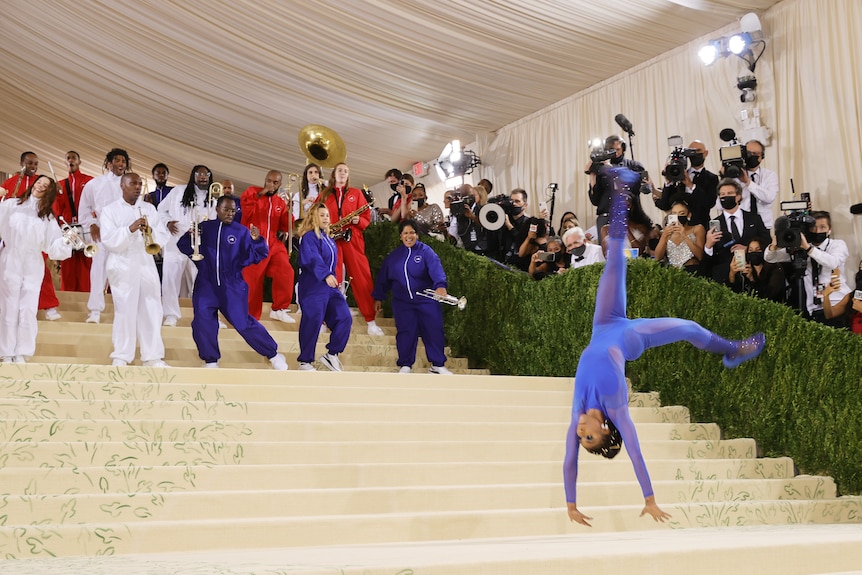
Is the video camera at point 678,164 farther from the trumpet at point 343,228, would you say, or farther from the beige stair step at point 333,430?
the trumpet at point 343,228

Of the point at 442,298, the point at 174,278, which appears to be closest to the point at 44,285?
the point at 174,278

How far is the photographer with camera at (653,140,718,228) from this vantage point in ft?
28.0

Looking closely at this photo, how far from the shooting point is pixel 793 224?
775cm

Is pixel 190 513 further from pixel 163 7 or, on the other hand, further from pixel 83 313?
pixel 163 7

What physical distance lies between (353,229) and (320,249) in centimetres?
149

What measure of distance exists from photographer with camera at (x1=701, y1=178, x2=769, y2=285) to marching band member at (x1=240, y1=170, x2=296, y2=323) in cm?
434

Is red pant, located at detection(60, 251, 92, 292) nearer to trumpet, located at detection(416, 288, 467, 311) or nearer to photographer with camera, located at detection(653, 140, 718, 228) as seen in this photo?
trumpet, located at detection(416, 288, 467, 311)

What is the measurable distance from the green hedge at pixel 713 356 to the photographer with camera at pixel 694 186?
27.1 inches

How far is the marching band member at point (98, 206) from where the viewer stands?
9.00 metres

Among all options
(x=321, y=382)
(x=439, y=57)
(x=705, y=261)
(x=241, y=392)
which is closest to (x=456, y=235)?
(x=439, y=57)

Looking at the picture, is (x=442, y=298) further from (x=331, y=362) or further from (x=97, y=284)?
(x=97, y=284)

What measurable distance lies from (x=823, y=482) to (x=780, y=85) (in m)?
4.73

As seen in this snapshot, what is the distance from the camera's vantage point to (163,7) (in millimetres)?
10367

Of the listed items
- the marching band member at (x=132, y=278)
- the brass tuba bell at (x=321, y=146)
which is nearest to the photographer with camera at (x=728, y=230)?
the marching band member at (x=132, y=278)
